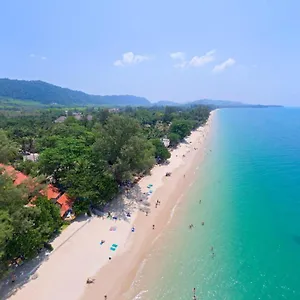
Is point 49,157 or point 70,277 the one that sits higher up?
point 49,157

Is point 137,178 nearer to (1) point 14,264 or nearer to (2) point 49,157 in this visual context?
(2) point 49,157

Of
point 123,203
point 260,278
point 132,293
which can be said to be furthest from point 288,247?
point 123,203

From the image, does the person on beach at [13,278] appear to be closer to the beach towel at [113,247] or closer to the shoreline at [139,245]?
the shoreline at [139,245]

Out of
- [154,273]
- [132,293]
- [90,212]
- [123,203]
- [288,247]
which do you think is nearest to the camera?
[132,293]

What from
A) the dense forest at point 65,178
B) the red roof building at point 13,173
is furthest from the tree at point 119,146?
the red roof building at point 13,173

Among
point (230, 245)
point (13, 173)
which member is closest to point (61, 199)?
point (13, 173)

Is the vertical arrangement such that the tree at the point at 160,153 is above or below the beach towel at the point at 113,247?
above
